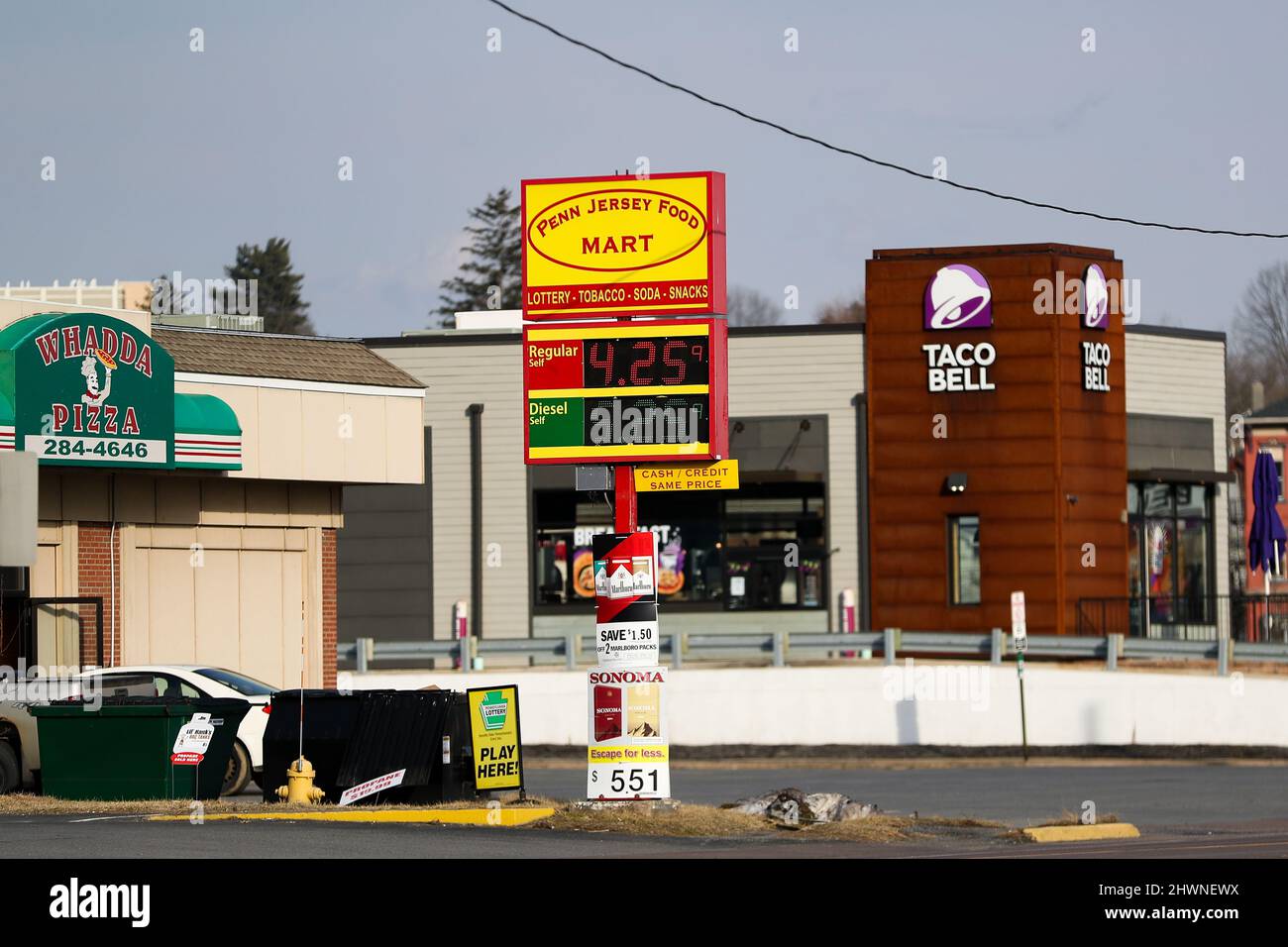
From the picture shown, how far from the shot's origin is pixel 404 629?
43.2 metres

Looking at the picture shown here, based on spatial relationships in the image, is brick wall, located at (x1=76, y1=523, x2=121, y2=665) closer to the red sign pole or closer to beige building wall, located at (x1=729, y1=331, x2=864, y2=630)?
the red sign pole

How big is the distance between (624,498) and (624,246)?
7.81 feet

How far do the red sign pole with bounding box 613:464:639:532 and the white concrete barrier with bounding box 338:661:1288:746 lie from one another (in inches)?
641

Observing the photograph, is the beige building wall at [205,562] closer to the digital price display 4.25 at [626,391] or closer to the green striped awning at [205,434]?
the green striped awning at [205,434]

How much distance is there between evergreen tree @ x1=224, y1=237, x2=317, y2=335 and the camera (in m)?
105

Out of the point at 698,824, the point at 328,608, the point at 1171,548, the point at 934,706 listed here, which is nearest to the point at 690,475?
the point at 698,824

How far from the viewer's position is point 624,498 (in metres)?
18.4

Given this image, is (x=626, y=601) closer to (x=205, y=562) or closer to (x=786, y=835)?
(x=786, y=835)

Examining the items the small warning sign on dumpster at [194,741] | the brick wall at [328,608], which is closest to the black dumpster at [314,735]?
the small warning sign on dumpster at [194,741]

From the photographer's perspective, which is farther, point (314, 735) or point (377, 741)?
point (314, 735)

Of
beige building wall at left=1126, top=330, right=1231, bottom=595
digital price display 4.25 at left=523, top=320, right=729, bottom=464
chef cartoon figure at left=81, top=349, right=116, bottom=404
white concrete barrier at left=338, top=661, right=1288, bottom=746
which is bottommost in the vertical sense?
white concrete barrier at left=338, top=661, right=1288, bottom=746

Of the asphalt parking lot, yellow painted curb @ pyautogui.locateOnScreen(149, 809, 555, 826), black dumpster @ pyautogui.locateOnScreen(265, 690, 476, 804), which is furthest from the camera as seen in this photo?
black dumpster @ pyautogui.locateOnScreen(265, 690, 476, 804)

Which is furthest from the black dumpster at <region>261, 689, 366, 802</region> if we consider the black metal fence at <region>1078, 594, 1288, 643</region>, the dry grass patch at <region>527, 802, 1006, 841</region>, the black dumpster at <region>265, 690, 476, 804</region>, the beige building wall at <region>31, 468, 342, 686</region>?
the black metal fence at <region>1078, 594, 1288, 643</region>

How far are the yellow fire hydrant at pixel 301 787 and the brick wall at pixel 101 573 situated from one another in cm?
863
